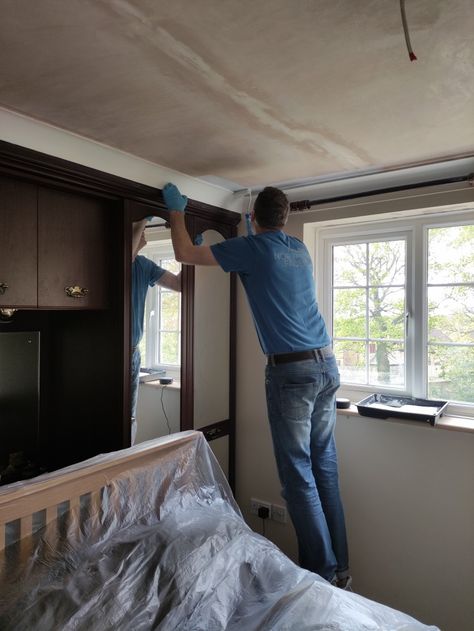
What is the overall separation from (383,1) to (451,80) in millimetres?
431

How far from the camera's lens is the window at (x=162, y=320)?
2.09 metres

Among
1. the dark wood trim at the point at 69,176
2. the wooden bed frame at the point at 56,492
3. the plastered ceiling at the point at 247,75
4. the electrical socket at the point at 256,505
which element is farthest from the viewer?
the electrical socket at the point at 256,505

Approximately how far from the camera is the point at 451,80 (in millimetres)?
A: 1226

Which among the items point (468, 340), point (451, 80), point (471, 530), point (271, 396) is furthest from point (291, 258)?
point (471, 530)

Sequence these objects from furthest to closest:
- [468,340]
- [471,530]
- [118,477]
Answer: [468,340] < [471,530] < [118,477]

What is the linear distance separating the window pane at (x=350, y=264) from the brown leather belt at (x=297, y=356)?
2.39 ft

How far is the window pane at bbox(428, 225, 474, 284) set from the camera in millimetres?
2164

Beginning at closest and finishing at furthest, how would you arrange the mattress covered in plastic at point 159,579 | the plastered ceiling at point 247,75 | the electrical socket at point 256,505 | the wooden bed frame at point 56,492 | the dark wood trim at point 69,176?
the plastered ceiling at point 247,75 → the mattress covered in plastic at point 159,579 → the wooden bed frame at point 56,492 → the dark wood trim at point 69,176 → the electrical socket at point 256,505

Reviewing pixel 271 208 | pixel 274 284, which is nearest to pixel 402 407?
pixel 274 284

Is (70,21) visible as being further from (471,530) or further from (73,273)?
(471,530)

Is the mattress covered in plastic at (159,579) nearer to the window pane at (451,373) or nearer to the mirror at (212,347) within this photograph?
the mirror at (212,347)

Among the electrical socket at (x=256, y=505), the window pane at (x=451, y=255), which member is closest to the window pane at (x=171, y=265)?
the window pane at (x=451, y=255)

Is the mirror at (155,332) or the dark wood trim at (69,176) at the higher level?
the dark wood trim at (69,176)

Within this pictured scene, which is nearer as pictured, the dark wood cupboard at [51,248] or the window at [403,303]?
the dark wood cupboard at [51,248]
